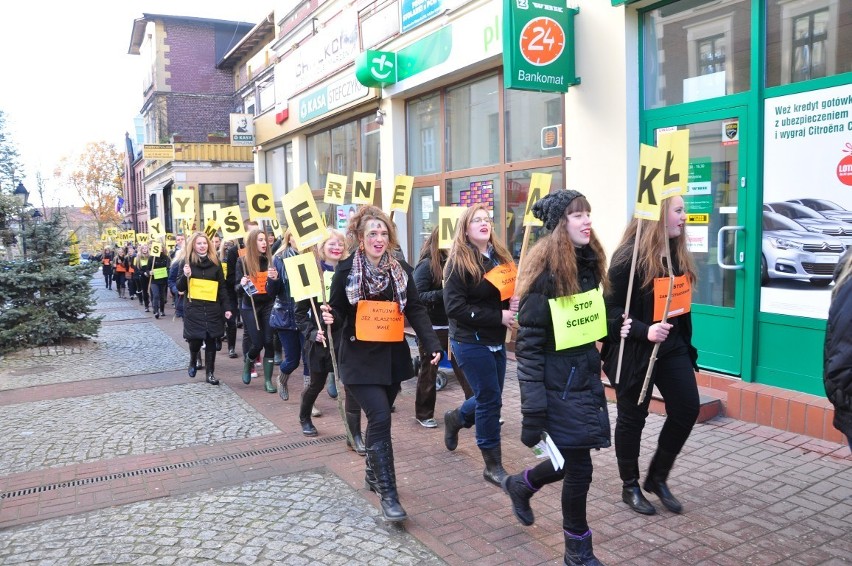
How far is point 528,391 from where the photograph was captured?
134 inches

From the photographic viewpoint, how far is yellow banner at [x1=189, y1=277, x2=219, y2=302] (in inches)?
337

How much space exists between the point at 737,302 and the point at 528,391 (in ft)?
12.4

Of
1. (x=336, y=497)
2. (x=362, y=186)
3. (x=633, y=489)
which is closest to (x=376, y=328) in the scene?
(x=336, y=497)

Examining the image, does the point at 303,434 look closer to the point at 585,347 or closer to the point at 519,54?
the point at 585,347

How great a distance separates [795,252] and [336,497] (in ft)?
13.7

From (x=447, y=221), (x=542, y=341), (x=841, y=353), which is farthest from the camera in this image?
(x=447, y=221)

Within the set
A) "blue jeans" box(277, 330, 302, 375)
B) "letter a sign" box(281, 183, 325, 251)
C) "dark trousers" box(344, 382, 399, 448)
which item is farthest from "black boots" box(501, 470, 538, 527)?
"blue jeans" box(277, 330, 302, 375)

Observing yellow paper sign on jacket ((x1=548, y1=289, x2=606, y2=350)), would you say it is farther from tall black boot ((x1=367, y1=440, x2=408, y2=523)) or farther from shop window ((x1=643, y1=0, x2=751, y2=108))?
shop window ((x1=643, y1=0, x2=751, y2=108))

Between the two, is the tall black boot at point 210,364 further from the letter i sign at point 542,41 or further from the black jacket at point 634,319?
the black jacket at point 634,319

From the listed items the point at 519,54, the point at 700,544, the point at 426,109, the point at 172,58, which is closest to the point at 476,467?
the point at 700,544

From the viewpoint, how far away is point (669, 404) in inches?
165

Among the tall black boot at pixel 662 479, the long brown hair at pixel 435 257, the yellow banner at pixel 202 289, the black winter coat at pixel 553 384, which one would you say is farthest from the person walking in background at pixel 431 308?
the yellow banner at pixel 202 289

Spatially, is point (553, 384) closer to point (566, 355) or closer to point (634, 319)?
point (566, 355)

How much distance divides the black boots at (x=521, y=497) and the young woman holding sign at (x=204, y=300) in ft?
17.7
